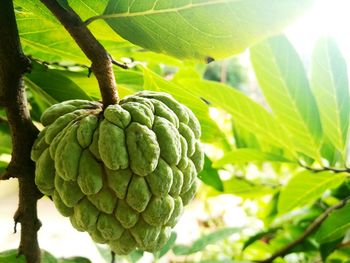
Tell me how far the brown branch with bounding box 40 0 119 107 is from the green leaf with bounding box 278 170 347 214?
697mm

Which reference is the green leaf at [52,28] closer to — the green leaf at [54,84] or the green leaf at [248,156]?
the green leaf at [54,84]

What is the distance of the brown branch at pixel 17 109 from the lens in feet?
1.88

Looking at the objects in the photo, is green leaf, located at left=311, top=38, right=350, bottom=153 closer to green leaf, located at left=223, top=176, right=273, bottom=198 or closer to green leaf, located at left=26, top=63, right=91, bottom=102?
green leaf, located at left=26, top=63, right=91, bottom=102

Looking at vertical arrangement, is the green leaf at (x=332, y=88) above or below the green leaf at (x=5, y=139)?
above

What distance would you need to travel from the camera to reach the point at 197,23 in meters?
0.62

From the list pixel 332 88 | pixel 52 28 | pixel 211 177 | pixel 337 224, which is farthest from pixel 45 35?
pixel 337 224

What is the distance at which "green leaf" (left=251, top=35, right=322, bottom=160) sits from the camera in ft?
2.95

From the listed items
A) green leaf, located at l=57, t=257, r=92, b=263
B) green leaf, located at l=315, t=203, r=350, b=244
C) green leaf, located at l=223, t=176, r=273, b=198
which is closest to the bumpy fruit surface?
green leaf, located at l=57, t=257, r=92, b=263

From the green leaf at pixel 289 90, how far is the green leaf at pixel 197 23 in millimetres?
280

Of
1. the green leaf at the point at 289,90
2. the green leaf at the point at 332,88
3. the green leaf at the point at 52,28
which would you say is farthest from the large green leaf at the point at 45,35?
the green leaf at the point at 332,88

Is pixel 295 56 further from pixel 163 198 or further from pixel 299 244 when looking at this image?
pixel 299 244

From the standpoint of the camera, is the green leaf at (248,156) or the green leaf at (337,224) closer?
the green leaf at (337,224)

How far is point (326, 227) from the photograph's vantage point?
1028 mm

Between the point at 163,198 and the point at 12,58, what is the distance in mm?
Answer: 259
